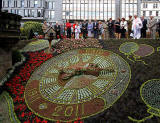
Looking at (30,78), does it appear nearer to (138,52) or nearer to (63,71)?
(63,71)

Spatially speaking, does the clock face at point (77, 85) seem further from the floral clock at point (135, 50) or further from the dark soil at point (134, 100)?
the floral clock at point (135, 50)

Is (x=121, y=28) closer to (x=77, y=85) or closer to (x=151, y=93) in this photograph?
(x=77, y=85)

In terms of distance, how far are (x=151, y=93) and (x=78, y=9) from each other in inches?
2006

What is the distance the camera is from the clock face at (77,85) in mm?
6926

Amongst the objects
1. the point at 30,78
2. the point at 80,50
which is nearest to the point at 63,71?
the point at 30,78

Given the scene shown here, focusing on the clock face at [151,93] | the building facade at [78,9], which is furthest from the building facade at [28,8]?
the clock face at [151,93]

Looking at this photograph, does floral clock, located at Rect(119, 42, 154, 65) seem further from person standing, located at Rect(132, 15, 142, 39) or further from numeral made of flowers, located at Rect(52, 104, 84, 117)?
numeral made of flowers, located at Rect(52, 104, 84, 117)

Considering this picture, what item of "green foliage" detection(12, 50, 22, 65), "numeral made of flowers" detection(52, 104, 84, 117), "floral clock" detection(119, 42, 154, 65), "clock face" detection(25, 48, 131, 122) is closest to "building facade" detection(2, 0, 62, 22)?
"green foliage" detection(12, 50, 22, 65)

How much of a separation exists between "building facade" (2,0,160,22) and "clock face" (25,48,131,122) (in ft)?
146

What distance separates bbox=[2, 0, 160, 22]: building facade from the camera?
54312 millimetres

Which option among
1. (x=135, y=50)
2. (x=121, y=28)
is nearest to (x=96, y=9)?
(x=121, y=28)

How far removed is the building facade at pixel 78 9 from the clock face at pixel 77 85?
44359 mm

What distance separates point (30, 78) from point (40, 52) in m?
2.89

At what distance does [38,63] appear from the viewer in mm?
10484
